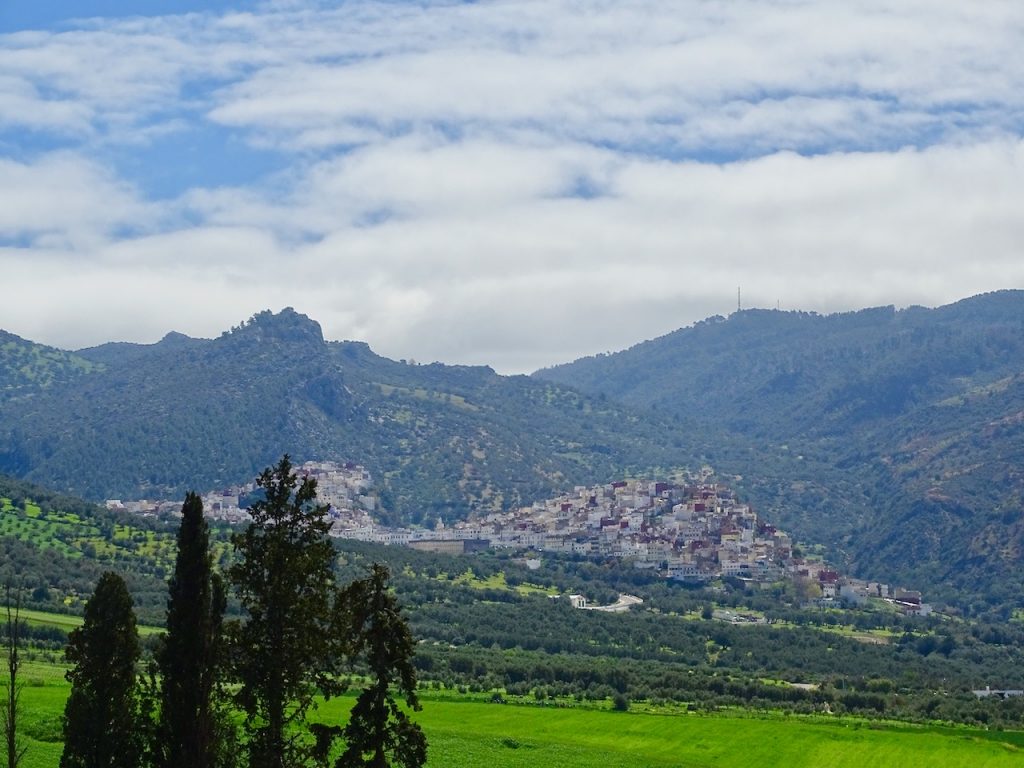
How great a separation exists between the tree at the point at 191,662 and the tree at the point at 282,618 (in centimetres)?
57

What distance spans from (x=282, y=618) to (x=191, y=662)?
1.83 m

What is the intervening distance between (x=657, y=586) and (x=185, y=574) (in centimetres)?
13044

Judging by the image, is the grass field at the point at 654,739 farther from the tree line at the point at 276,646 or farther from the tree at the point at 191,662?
the tree line at the point at 276,646

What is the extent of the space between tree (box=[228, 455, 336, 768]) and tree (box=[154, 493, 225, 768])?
57cm

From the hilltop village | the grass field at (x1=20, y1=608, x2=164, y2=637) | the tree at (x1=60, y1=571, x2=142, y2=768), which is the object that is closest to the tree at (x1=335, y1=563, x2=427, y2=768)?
the tree at (x1=60, y1=571, x2=142, y2=768)

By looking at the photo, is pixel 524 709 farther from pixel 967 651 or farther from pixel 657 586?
pixel 657 586

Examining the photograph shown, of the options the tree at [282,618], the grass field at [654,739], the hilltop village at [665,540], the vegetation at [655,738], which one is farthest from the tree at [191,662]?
the hilltop village at [665,540]

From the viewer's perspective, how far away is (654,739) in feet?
179

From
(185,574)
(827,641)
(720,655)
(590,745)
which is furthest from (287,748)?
(827,641)

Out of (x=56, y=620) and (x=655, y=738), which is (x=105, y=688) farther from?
(x=56, y=620)

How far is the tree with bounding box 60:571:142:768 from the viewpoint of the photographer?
26.7 meters

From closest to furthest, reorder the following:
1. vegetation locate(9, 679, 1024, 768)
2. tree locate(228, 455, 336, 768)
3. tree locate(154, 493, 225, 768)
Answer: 1. tree locate(228, 455, 336, 768)
2. tree locate(154, 493, 225, 768)
3. vegetation locate(9, 679, 1024, 768)

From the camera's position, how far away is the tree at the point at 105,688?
26.7 m

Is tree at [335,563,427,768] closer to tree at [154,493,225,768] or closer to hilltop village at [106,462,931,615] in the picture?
tree at [154,493,225,768]
